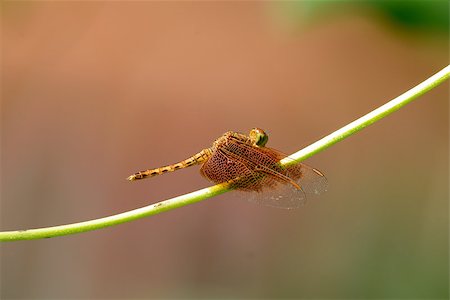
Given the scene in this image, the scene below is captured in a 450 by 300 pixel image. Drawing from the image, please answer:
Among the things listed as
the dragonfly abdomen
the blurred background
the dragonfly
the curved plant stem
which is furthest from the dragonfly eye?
the blurred background

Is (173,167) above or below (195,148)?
below

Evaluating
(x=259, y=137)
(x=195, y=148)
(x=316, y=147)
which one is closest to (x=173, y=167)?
(x=259, y=137)

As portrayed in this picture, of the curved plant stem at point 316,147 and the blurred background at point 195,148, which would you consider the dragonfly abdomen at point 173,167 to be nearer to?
the curved plant stem at point 316,147

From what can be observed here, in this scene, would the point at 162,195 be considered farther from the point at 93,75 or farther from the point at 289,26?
the point at 289,26

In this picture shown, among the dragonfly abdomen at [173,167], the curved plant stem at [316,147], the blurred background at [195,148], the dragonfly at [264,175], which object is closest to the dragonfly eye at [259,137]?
the dragonfly at [264,175]

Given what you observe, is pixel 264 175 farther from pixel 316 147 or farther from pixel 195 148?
pixel 195 148

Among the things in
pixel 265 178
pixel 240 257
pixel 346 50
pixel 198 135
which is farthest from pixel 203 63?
pixel 265 178

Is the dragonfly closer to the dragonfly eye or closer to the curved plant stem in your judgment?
the dragonfly eye

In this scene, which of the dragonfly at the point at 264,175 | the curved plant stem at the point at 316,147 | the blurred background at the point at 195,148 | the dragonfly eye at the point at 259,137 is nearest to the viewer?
the curved plant stem at the point at 316,147
